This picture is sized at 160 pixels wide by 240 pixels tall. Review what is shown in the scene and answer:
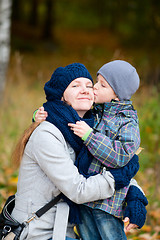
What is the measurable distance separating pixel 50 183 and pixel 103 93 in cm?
67

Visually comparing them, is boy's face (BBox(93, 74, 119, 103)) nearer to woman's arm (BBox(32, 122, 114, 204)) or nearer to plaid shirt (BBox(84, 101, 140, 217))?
plaid shirt (BBox(84, 101, 140, 217))

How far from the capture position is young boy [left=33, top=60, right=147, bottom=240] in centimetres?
197

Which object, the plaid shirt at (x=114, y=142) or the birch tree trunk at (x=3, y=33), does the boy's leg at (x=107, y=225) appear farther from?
the birch tree trunk at (x=3, y=33)

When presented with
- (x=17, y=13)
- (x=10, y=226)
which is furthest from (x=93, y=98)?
(x=17, y=13)

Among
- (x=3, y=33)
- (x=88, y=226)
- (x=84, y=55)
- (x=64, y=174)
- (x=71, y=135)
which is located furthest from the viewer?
(x=84, y=55)

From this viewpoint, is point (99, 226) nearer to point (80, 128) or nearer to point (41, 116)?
point (80, 128)

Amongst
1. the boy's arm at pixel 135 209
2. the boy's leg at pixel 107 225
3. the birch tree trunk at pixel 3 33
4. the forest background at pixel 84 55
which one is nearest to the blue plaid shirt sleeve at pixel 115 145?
the boy's arm at pixel 135 209

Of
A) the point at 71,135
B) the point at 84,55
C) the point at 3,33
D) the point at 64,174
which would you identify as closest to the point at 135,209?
the point at 64,174

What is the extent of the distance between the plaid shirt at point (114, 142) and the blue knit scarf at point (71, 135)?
0.07m

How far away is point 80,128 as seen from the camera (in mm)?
1976

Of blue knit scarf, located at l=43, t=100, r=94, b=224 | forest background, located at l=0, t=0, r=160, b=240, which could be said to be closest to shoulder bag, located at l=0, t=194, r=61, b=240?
blue knit scarf, located at l=43, t=100, r=94, b=224

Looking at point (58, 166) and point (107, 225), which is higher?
point (58, 166)

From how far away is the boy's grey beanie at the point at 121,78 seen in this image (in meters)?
2.15

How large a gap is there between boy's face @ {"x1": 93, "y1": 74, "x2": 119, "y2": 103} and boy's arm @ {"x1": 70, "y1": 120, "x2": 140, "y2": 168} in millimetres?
275
